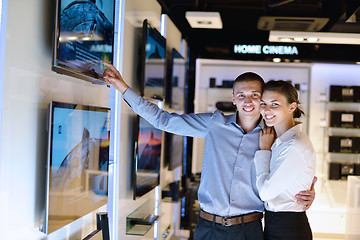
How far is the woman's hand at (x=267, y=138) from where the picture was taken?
2564 mm

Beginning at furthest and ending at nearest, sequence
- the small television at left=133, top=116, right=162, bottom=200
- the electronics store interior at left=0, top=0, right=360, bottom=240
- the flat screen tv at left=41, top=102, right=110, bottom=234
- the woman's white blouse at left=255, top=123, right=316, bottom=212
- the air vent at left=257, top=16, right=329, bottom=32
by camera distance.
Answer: the air vent at left=257, top=16, right=329, bottom=32 < the small television at left=133, top=116, right=162, bottom=200 < the woman's white blouse at left=255, top=123, right=316, bottom=212 < the flat screen tv at left=41, top=102, right=110, bottom=234 < the electronics store interior at left=0, top=0, right=360, bottom=240

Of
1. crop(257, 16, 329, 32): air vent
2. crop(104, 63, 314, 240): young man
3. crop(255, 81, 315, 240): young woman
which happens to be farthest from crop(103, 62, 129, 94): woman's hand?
crop(257, 16, 329, 32): air vent

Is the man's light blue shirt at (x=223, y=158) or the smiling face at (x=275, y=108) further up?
the smiling face at (x=275, y=108)

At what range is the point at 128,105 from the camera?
11.0 ft

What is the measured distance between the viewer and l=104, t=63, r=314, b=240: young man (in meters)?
2.64

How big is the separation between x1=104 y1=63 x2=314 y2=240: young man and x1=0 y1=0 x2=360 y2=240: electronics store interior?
46 cm

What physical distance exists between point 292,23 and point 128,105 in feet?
10.5

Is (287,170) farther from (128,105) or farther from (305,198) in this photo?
(128,105)

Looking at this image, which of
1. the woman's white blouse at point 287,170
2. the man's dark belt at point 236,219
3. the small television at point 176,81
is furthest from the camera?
the small television at point 176,81

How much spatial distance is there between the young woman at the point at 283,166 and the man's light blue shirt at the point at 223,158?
0.14m

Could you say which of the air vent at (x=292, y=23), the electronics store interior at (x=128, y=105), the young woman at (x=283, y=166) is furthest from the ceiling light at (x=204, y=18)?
the young woman at (x=283, y=166)

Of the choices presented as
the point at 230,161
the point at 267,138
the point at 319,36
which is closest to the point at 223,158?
the point at 230,161

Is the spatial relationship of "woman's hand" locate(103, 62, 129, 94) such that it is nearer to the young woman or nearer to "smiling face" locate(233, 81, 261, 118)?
"smiling face" locate(233, 81, 261, 118)

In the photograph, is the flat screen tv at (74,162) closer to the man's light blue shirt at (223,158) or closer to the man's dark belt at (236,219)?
the man's light blue shirt at (223,158)
